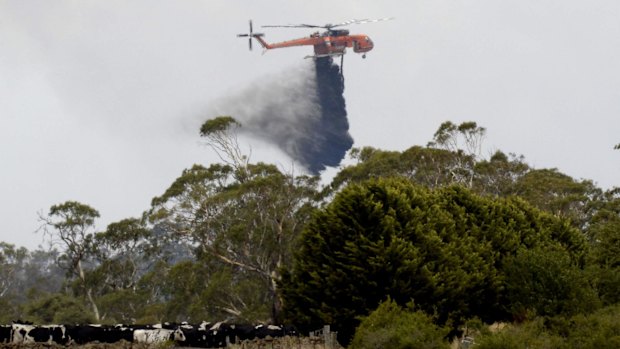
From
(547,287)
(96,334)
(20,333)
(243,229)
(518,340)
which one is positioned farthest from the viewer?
(243,229)

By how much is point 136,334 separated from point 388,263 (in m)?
11.6

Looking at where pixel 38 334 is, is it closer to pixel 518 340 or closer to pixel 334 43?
pixel 518 340

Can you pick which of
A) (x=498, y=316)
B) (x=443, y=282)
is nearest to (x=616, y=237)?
(x=498, y=316)

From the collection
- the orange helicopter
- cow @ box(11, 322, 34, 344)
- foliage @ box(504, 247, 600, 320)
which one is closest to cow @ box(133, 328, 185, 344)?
cow @ box(11, 322, 34, 344)

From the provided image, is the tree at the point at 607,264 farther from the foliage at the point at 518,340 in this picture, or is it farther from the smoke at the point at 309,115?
the smoke at the point at 309,115

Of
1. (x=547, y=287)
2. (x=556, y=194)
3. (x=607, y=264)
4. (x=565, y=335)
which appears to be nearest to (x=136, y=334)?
(x=565, y=335)

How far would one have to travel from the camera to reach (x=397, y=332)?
107ft

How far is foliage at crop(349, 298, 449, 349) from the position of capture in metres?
32.3

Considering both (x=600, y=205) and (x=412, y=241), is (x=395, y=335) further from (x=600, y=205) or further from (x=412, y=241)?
(x=600, y=205)

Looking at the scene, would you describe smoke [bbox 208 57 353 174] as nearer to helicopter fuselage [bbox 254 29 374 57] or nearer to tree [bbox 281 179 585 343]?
helicopter fuselage [bbox 254 29 374 57]

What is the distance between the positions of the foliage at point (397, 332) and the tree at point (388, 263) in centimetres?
445

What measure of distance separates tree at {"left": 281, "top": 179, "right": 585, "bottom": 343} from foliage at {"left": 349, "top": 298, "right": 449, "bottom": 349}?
4446mm

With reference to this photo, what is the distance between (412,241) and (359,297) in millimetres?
4438

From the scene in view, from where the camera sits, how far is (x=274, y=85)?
162500 mm
